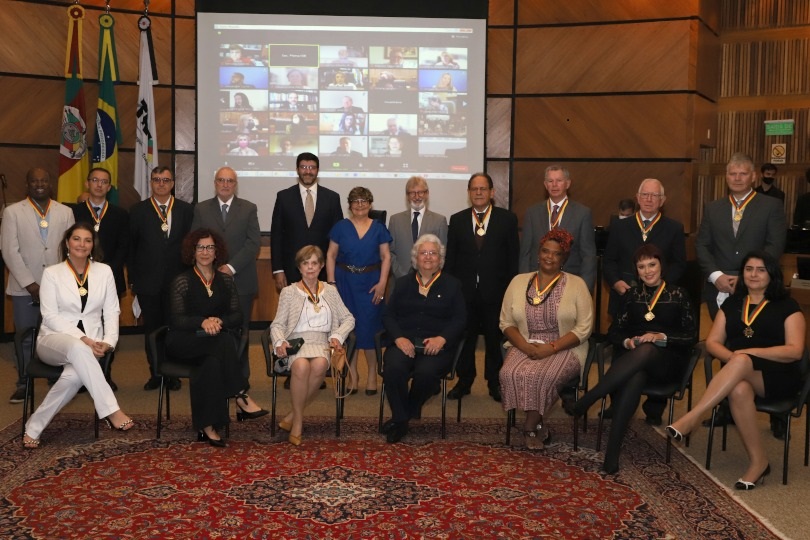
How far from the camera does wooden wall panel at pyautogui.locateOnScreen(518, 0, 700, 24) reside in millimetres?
8570

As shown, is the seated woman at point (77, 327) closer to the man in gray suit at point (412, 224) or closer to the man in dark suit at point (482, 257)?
the man in gray suit at point (412, 224)

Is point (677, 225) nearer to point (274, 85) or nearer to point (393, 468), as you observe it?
point (393, 468)

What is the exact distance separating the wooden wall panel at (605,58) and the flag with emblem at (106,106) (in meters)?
4.02

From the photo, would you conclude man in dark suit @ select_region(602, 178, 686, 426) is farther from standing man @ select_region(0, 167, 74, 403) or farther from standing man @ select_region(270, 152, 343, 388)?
standing man @ select_region(0, 167, 74, 403)

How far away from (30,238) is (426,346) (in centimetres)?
293

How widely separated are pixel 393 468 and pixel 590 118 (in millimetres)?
5522

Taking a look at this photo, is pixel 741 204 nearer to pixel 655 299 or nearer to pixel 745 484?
pixel 655 299

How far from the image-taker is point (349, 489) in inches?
161

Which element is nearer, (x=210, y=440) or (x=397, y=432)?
(x=210, y=440)

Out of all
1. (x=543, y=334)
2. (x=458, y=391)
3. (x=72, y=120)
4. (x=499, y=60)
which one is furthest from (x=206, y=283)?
(x=499, y=60)

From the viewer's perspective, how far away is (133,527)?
3.59 meters

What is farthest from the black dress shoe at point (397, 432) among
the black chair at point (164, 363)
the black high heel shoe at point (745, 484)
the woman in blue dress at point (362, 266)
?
the black high heel shoe at point (745, 484)

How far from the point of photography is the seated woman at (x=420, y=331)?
5008 millimetres

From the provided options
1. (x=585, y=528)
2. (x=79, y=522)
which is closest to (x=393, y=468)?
(x=585, y=528)
